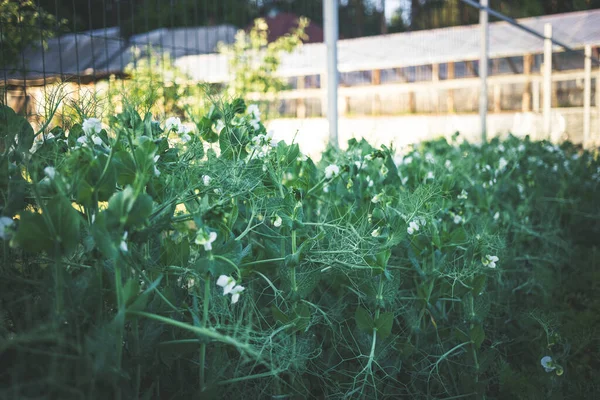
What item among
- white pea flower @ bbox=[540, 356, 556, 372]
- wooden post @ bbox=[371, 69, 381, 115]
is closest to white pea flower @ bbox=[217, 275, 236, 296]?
white pea flower @ bbox=[540, 356, 556, 372]

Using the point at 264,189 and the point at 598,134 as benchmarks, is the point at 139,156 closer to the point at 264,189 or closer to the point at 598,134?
the point at 264,189

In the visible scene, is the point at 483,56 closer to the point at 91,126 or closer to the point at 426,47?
the point at 426,47

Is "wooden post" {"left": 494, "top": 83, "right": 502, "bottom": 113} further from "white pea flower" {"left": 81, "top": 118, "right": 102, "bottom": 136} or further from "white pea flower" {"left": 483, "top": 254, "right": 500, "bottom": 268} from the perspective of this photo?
"white pea flower" {"left": 81, "top": 118, "right": 102, "bottom": 136}

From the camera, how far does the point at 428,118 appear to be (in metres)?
6.79

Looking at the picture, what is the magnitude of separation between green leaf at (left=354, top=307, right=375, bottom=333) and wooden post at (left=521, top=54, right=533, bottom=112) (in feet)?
22.6

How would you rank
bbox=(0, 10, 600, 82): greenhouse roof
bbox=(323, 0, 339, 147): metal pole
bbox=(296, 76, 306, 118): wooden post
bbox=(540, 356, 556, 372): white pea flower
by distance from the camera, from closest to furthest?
bbox=(540, 356, 556, 372): white pea flower, bbox=(323, 0, 339, 147): metal pole, bbox=(0, 10, 600, 82): greenhouse roof, bbox=(296, 76, 306, 118): wooden post

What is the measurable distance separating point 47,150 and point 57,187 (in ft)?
1.19

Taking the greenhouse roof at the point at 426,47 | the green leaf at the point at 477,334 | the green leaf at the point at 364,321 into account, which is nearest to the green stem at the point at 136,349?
the green leaf at the point at 364,321

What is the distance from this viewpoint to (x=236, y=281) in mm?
1065

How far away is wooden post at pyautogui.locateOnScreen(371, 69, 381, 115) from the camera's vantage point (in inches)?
273

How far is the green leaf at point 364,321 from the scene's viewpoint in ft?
4.37

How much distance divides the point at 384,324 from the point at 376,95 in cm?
610

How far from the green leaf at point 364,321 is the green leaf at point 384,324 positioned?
0.02 m

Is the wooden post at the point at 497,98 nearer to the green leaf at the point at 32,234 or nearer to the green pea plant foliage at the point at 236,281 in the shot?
the green pea plant foliage at the point at 236,281
